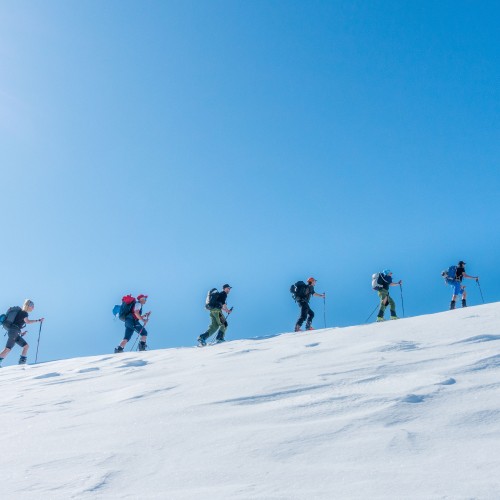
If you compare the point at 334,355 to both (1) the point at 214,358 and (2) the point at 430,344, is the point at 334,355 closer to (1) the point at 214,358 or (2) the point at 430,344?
(2) the point at 430,344

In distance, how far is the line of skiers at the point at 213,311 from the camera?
43.4 feet

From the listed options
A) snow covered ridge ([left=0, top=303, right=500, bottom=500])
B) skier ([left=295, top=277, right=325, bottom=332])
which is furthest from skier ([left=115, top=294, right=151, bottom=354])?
snow covered ridge ([left=0, top=303, right=500, bottom=500])

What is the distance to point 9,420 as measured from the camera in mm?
4645

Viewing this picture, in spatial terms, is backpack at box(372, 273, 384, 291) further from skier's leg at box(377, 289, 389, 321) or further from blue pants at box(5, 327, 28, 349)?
blue pants at box(5, 327, 28, 349)

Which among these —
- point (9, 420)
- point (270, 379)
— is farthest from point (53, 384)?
point (270, 379)

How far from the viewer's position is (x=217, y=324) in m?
13.1

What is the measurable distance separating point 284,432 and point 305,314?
12.0 metres

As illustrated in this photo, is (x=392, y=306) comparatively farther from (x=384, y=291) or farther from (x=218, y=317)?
(x=218, y=317)

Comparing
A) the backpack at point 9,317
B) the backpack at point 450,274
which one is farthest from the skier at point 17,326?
the backpack at point 450,274

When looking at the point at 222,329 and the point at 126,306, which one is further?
the point at 126,306

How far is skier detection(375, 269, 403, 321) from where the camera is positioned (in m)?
13.8

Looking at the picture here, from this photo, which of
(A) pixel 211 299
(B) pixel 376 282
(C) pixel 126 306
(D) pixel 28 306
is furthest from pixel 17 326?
(B) pixel 376 282

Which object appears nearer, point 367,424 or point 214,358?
point 367,424

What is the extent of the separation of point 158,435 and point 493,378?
2.70 metres
